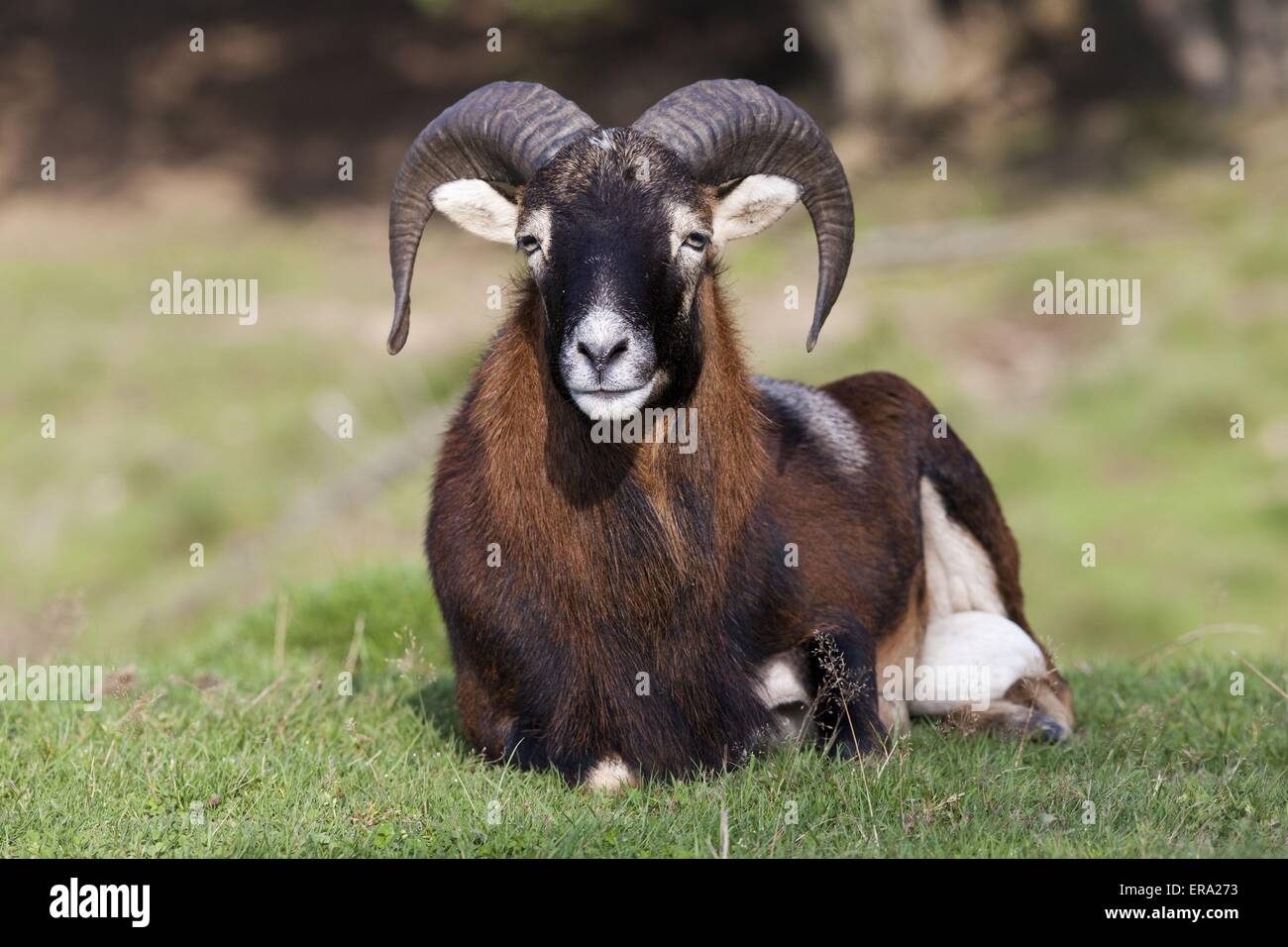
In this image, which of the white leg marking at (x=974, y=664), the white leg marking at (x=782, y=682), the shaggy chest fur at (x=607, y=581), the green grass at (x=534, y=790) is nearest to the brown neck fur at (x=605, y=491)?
the shaggy chest fur at (x=607, y=581)

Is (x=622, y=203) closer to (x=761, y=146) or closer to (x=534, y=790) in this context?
(x=761, y=146)

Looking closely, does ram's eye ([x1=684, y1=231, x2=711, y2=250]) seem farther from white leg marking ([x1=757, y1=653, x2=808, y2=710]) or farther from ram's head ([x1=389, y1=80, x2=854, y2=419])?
white leg marking ([x1=757, y1=653, x2=808, y2=710])

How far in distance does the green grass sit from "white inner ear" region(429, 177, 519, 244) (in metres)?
2.16

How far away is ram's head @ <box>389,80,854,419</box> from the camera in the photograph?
5.92 m

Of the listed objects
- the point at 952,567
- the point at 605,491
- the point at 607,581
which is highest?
the point at 605,491

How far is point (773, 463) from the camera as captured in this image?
732 cm

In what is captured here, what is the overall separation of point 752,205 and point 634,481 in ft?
4.23

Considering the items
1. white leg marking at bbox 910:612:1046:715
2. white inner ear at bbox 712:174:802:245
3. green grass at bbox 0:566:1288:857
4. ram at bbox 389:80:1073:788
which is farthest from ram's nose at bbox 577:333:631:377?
white leg marking at bbox 910:612:1046:715

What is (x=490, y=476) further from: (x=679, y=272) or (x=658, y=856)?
(x=658, y=856)

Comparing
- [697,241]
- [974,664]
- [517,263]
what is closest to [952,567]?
[974,664]

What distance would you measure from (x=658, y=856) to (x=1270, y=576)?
39.7 feet

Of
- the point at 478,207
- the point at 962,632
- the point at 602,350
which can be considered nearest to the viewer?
the point at 602,350

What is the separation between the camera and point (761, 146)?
22.6 feet

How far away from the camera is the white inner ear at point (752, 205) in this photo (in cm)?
679
